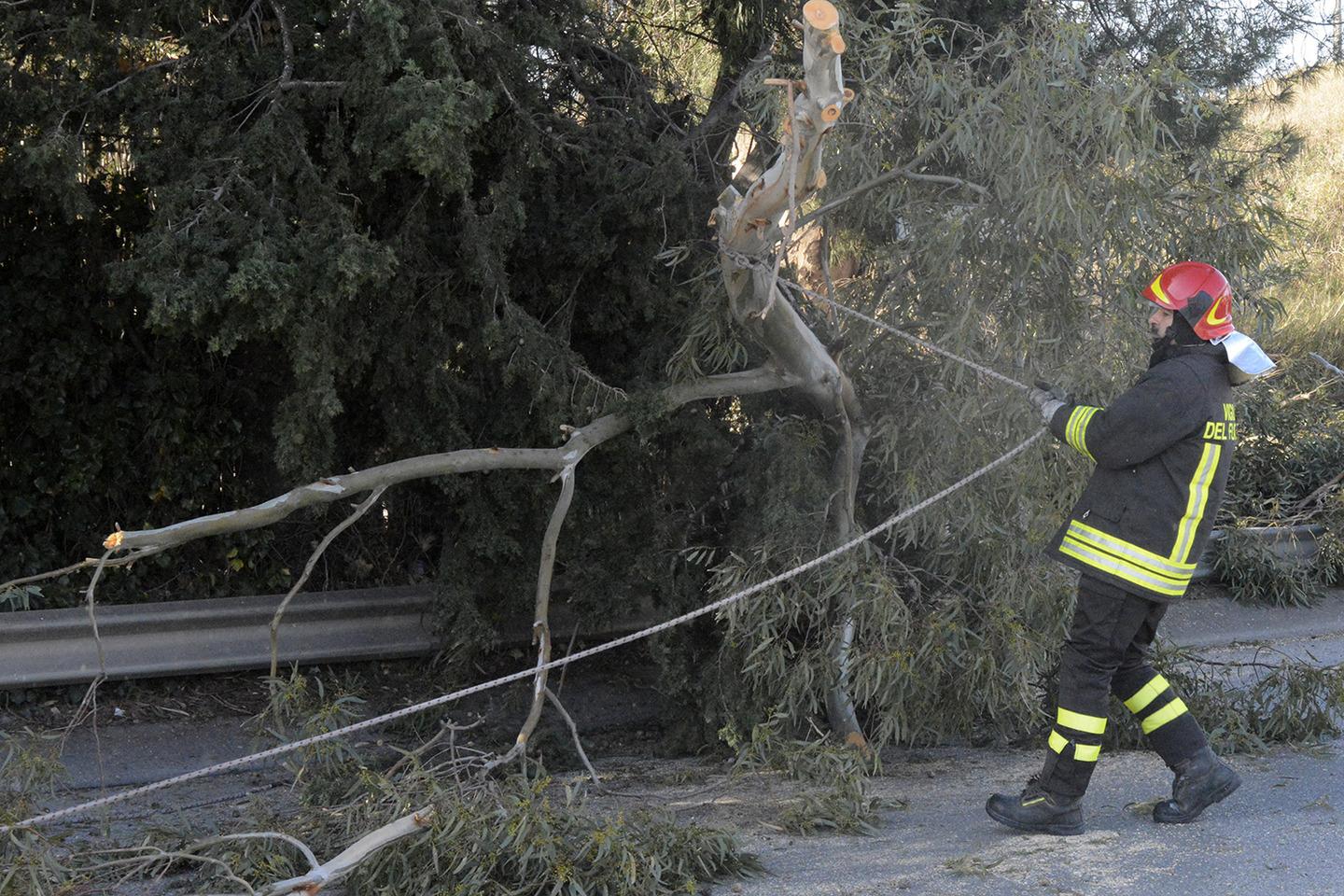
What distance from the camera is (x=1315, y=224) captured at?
13906 millimetres

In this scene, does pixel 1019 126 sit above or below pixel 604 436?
above

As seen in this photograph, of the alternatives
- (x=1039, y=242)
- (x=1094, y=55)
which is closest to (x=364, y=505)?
(x=1039, y=242)

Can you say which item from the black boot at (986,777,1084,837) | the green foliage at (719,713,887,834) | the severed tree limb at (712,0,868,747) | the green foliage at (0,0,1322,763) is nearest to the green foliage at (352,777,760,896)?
the green foliage at (719,713,887,834)

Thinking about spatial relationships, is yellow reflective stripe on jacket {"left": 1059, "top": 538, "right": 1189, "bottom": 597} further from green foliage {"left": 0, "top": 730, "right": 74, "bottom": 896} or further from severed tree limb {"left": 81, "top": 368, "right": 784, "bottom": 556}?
green foliage {"left": 0, "top": 730, "right": 74, "bottom": 896}

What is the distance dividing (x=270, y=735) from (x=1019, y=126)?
3.74 m

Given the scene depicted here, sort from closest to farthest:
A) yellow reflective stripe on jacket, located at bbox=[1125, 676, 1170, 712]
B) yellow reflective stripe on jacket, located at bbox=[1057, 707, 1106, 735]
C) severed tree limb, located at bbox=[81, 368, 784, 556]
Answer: severed tree limb, located at bbox=[81, 368, 784, 556] → yellow reflective stripe on jacket, located at bbox=[1057, 707, 1106, 735] → yellow reflective stripe on jacket, located at bbox=[1125, 676, 1170, 712]

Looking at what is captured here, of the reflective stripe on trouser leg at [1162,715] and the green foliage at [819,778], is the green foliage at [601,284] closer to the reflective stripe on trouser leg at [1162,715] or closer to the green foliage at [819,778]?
the green foliage at [819,778]

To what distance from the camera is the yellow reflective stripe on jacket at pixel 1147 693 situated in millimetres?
4645

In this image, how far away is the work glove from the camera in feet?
15.0

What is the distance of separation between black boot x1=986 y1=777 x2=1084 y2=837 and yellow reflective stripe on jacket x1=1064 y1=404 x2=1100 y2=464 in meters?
1.21

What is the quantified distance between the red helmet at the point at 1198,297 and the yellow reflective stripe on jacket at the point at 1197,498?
0.41 meters

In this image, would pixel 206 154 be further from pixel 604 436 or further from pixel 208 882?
pixel 208 882

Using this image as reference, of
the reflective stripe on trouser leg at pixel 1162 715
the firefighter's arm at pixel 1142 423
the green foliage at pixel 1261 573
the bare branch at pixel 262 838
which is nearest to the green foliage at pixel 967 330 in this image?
the reflective stripe on trouser leg at pixel 1162 715

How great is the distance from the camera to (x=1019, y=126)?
16.0 feet
